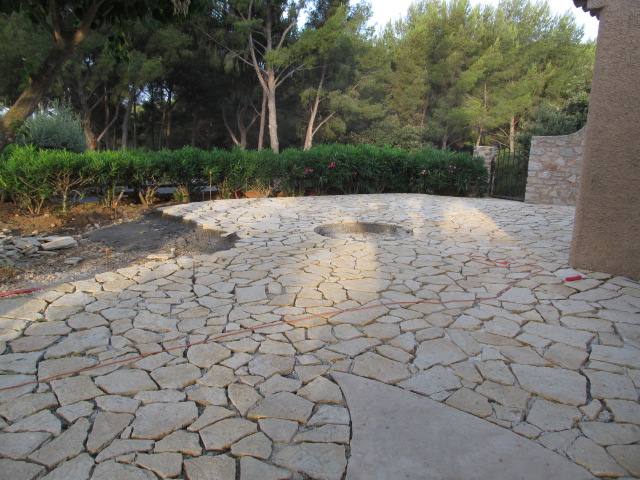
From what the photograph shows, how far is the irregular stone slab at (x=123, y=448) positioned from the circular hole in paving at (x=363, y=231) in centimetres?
472

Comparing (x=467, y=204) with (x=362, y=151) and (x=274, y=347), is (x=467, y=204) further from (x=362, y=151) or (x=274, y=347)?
(x=274, y=347)

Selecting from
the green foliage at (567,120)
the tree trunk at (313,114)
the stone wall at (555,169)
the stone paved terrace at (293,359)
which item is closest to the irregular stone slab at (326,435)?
the stone paved terrace at (293,359)

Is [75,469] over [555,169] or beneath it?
beneath

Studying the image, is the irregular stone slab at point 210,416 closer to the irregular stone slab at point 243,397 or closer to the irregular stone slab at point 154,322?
the irregular stone slab at point 243,397

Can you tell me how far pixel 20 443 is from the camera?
2.02 meters

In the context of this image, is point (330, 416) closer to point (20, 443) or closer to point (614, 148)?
point (20, 443)

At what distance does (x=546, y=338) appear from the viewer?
3215mm

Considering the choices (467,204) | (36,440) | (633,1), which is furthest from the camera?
(467,204)

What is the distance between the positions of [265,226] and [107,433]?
16.9 ft

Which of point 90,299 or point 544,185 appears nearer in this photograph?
point 90,299

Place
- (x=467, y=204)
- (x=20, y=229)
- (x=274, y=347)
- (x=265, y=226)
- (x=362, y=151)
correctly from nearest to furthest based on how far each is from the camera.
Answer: (x=274, y=347), (x=20, y=229), (x=265, y=226), (x=467, y=204), (x=362, y=151)

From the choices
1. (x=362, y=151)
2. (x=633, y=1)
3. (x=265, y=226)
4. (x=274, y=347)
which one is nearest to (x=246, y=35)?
(x=362, y=151)

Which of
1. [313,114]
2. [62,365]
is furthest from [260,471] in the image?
[313,114]

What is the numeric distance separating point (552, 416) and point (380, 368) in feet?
3.21
